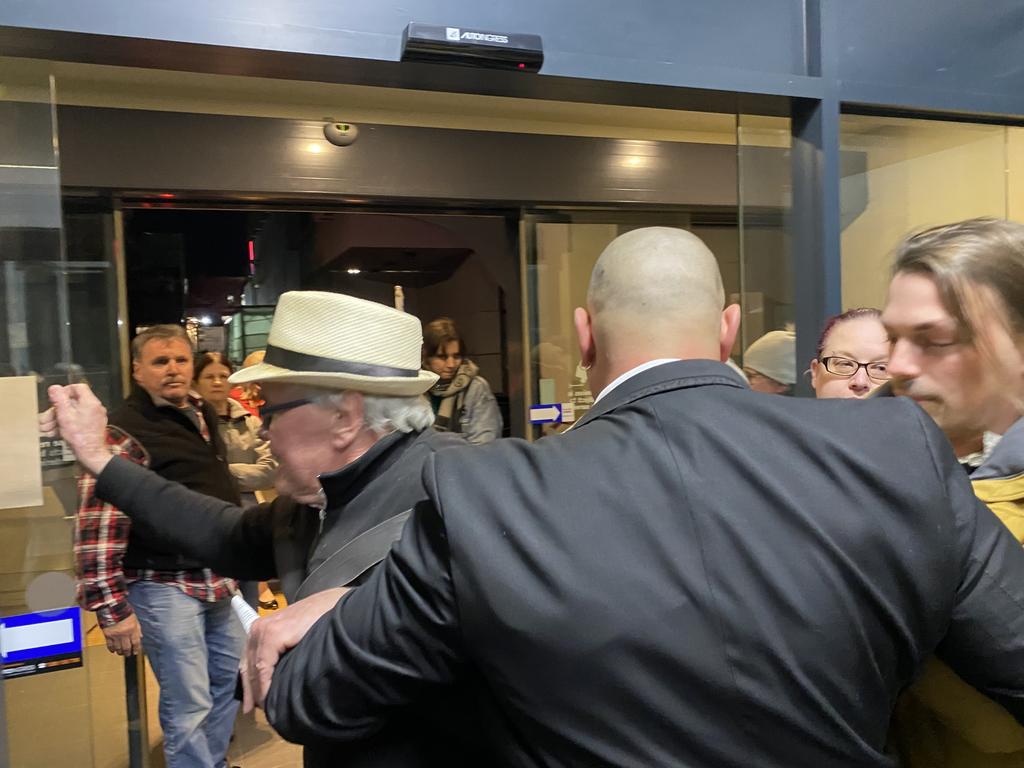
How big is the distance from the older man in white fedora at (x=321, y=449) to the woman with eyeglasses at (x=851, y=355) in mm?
1093

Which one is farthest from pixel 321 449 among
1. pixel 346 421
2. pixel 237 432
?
pixel 237 432

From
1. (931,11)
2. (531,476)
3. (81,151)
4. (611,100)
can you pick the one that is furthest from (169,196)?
(531,476)

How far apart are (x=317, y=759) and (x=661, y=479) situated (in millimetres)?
727

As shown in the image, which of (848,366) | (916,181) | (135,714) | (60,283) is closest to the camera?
(60,283)

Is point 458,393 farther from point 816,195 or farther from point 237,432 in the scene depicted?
point 816,195

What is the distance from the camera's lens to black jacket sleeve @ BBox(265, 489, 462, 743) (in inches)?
33.2

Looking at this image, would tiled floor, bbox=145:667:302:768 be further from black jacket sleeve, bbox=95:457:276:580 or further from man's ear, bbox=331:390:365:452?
man's ear, bbox=331:390:365:452

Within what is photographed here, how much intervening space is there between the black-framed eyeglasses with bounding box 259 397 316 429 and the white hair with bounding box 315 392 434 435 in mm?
24

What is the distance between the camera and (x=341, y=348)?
1.49 m

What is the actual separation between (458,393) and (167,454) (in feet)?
6.82

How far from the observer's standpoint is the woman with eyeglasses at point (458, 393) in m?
4.69

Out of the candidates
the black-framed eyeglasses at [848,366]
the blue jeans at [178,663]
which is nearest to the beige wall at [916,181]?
the black-framed eyeglasses at [848,366]

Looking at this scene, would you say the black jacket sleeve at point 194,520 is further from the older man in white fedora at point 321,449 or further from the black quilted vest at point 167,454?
the black quilted vest at point 167,454

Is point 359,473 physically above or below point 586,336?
below
